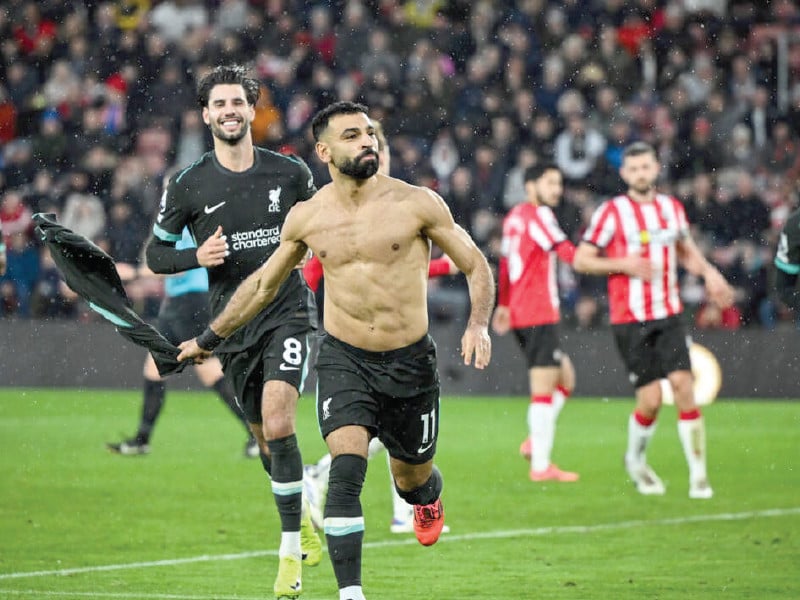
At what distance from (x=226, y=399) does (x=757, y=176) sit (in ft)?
28.7

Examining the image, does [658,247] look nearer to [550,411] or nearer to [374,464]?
[550,411]

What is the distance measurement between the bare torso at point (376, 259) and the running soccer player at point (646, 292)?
14.6 ft

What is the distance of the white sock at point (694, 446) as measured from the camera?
10.6 metres

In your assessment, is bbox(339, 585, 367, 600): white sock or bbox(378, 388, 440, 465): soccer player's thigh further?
bbox(378, 388, 440, 465): soccer player's thigh

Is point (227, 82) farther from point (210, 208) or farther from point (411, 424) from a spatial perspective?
point (411, 424)

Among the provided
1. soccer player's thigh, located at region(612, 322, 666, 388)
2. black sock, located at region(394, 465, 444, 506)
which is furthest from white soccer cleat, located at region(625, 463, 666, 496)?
black sock, located at region(394, 465, 444, 506)

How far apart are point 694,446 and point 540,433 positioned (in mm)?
1332

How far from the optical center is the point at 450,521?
Result: 31.4 feet

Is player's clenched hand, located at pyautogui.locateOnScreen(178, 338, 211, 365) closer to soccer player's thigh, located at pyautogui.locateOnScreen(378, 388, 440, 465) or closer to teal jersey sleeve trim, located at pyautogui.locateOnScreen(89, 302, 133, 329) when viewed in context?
teal jersey sleeve trim, located at pyautogui.locateOnScreen(89, 302, 133, 329)

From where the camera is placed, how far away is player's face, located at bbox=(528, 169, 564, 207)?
1185 centimetres

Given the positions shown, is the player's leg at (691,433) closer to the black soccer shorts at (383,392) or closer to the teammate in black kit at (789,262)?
the teammate in black kit at (789,262)

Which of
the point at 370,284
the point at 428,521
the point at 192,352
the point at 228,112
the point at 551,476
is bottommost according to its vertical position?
the point at 551,476

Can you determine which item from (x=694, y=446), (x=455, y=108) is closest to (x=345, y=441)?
(x=694, y=446)

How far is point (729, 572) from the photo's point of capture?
25.2 ft
